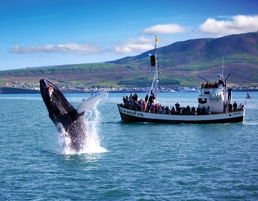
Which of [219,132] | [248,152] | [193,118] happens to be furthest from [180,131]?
[248,152]

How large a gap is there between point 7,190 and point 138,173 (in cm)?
581

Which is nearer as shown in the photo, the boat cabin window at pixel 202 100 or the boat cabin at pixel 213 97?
the boat cabin at pixel 213 97

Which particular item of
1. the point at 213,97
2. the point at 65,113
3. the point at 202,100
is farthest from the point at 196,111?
the point at 65,113

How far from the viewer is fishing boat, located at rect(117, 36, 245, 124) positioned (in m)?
43.7

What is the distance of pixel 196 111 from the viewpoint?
4453 centimetres

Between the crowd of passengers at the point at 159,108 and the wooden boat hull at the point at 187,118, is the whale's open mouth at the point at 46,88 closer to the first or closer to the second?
the crowd of passengers at the point at 159,108

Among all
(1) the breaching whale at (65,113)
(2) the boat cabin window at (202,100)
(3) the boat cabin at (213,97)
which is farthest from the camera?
(2) the boat cabin window at (202,100)

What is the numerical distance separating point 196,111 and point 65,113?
2639 cm

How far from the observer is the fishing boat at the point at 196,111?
43688 mm

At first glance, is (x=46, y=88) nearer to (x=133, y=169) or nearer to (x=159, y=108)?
(x=133, y=169)

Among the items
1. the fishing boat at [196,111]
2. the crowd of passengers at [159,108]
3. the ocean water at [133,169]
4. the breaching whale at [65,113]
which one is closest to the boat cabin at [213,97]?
the fishing boat at [196,111]

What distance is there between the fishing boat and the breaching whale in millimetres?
21998

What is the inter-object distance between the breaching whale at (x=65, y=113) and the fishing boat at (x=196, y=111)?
2200 cm

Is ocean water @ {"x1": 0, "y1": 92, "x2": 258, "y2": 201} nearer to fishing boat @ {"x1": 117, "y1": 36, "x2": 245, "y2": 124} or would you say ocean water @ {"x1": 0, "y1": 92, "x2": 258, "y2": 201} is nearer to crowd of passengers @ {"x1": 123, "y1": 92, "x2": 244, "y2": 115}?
fishing boat @ {"x1": 117, "y1": 36, "x2": 245, "y2": 124}
